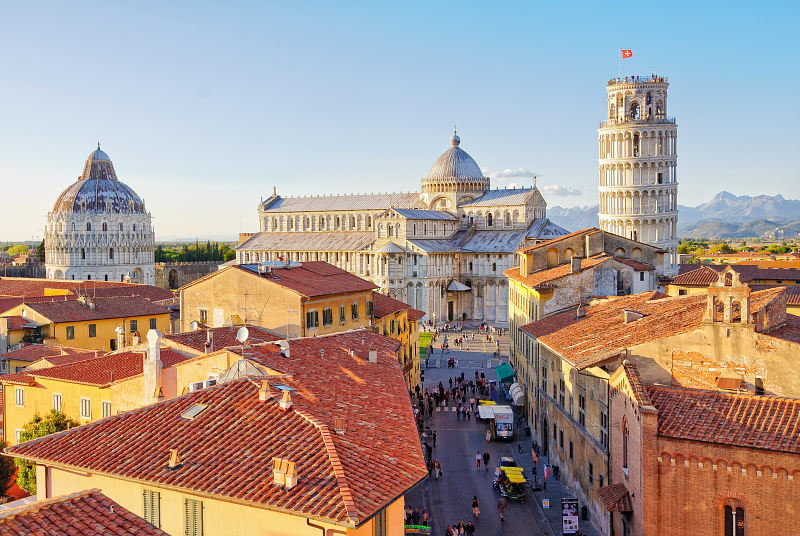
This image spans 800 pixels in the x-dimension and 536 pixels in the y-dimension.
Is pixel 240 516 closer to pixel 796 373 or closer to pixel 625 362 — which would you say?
pixel 625 362

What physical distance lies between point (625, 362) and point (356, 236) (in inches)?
3614

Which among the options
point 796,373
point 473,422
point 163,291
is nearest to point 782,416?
point 796,373

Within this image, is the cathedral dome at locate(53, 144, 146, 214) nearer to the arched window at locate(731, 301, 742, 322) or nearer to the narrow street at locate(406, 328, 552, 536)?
the narrow street at locate(406, 328, 552, 536)

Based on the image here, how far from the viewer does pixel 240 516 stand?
46.4 ft

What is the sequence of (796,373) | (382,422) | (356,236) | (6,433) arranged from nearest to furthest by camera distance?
(382,422), (796,373), (6,433), (356,236)

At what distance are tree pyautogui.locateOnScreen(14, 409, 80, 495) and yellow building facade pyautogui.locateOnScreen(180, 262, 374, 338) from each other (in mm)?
8972

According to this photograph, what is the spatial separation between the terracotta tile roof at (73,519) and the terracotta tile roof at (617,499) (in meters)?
14.7

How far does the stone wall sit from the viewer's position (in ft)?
501

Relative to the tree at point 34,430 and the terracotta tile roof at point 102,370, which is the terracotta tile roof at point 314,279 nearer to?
the terracotta tile roof at point 102,370

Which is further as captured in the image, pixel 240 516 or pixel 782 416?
pixel 782 416

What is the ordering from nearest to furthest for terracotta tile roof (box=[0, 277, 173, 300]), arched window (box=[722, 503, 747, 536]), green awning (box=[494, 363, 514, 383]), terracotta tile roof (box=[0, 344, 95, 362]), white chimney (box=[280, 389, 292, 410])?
1. white chimney (box=[280, 389, 292, 410])
2. arched window (box=[722, 503, 747, 536])
3. terracotta tile roof (box=[0, 344, 95, 362])
4. green awning (box=[494, 363, 514, 383])
5. terracotta tile roof (box=[0, 277, 173, 300])

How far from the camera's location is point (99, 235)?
147 meters

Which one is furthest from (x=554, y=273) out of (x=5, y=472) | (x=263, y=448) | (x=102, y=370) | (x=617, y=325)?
(x=263, y=448)

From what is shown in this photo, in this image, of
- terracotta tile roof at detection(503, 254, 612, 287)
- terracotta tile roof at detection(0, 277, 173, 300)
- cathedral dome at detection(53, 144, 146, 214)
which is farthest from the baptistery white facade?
terracotta tile roof at detection(503, 254, 612, 287)
